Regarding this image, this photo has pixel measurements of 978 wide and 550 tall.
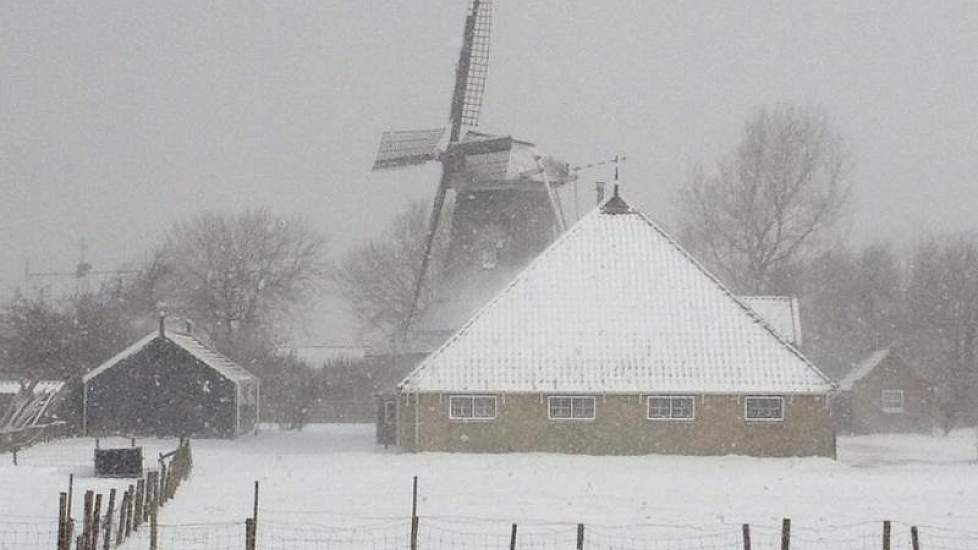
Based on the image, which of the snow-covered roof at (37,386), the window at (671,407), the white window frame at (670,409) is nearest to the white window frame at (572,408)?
the white window frame at (670,409)

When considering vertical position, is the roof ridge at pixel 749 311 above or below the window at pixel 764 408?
above

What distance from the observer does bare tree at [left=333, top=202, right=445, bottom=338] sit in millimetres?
88938

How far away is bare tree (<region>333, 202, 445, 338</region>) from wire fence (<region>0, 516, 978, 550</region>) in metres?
63.8

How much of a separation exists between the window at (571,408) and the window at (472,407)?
1754mm

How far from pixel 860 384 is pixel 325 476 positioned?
37.9 m

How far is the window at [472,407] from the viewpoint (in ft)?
131

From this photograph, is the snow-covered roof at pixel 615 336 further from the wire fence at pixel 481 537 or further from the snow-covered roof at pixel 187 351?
the wire fence at pixel 481 537

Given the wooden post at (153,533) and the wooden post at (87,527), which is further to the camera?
the wooden post at (153,533)

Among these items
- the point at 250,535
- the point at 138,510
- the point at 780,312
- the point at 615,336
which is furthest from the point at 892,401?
the point at 250,535

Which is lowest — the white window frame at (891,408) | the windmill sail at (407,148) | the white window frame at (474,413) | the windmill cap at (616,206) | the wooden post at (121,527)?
the wooden post at (121,527)

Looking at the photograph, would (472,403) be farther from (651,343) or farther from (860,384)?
(860,384)

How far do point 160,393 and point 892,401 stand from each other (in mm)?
33587

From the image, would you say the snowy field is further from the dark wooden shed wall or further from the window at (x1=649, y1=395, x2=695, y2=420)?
the dark wooden shed wall

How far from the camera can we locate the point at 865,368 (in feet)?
211
